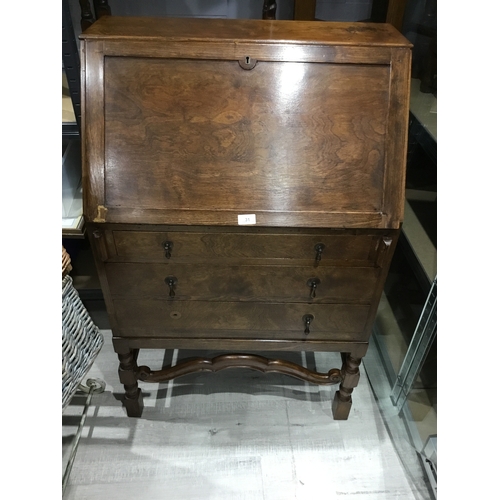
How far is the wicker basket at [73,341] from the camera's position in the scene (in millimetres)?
1188

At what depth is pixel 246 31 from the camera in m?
1.19

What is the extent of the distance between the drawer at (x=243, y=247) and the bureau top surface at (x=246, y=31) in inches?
17.9

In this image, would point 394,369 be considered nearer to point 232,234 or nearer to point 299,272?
point 299,272

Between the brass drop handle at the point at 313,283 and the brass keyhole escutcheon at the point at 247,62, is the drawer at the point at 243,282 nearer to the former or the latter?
the brass drop handle at the point at 313,283

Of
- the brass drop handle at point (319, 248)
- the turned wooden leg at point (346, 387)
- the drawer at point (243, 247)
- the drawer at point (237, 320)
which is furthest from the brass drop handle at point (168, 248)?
the turned wooden leg at point (346, 387)

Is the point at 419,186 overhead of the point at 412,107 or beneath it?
beneath

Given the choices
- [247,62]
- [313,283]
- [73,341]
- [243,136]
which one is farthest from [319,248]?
[73,341]

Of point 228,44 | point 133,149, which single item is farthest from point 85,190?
point 228,44

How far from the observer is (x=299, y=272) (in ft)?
3.93

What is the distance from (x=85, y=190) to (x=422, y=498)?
130cm

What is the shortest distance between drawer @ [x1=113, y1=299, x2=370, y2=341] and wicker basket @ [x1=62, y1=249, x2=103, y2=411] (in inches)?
3.6

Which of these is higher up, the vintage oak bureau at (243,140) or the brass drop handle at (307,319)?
the vintage oak bureau at (243,140)

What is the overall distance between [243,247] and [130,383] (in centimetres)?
65

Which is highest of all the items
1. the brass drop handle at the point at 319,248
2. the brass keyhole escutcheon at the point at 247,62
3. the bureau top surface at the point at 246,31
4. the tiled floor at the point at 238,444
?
the bureau top surface at the point at 246,31
